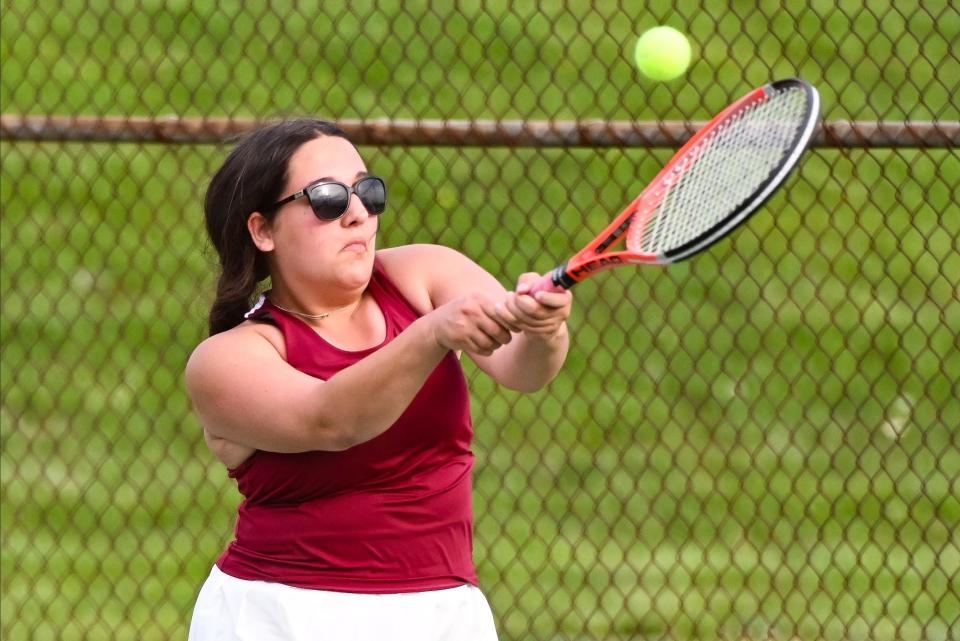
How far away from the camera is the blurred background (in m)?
4.81

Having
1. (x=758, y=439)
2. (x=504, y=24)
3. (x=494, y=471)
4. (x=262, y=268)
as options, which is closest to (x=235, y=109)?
(x=504, y=24)

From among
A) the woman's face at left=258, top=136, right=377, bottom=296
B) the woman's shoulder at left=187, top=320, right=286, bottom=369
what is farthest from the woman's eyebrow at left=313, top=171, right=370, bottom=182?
the woman's shoulder at left=187, top=320, right=286, bottom=369

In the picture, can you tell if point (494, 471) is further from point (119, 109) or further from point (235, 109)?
point (119, 109)

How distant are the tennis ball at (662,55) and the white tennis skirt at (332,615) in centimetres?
273

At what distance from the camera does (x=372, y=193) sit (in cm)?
222

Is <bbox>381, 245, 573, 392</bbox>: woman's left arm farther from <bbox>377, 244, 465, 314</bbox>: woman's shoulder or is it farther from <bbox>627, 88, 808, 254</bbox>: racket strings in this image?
<bbox>627, 88, 808, 254</bbox>: racket strings

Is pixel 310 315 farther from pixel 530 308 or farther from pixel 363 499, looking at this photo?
pixel 530 308

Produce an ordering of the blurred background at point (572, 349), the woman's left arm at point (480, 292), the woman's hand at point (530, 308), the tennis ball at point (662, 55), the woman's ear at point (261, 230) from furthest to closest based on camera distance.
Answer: the blurred background at point (572, 349)
the tennis ball at point (662, 55)
the woman's ear at point (261, 230)
the woman's left arm at point (480, 292)
the woman's hand at point (530, 308)

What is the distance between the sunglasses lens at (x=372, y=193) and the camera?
87.0 inches

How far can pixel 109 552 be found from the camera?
5078 mm

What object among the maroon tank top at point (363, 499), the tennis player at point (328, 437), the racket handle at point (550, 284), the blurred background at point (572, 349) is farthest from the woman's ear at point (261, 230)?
the blurred background at point (572, 349)

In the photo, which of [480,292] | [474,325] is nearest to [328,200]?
[480,292]

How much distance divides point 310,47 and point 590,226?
1.85 metres

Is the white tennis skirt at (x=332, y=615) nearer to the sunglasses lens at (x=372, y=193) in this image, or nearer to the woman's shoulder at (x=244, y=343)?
the woman's shoulder at (x=244, y=343)
